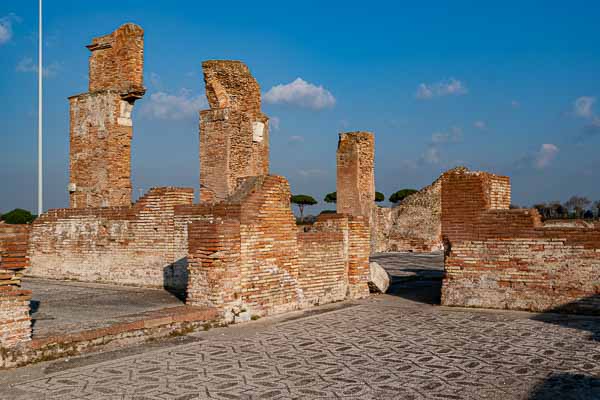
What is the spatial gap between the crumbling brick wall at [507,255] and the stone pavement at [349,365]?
657mm

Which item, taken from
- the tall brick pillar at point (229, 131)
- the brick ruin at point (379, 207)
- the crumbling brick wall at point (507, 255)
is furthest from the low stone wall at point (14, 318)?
the brick ruin at point (379, 207)

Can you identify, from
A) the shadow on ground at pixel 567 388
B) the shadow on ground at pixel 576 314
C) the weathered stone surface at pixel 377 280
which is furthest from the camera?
the weathered stone surface at pixel 377 280

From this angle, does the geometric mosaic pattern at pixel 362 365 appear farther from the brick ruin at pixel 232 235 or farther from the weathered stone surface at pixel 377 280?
the weathered stone surface at pixel 377 280

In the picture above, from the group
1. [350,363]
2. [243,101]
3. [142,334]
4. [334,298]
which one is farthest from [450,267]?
[243,101]

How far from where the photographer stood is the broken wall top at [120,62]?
13.3m

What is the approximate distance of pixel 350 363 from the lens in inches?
223

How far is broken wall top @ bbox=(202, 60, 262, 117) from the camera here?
1346 cm

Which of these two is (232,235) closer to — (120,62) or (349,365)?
(349,365)

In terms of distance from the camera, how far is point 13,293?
5691mm

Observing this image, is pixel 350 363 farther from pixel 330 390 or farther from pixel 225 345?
pixel 225 345

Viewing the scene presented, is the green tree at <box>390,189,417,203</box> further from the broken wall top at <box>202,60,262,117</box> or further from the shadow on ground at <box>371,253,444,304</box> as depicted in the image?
the broken wall top at <box>202,60,262,117</box>

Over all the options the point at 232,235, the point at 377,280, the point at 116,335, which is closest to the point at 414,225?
the point at 377,280

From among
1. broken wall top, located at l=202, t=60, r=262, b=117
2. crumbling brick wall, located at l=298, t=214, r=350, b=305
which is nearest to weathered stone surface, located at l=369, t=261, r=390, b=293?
crumbling brick wall, located at l=298, t=214, r=350, b=305

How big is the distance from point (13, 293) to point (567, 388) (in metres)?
5.13
